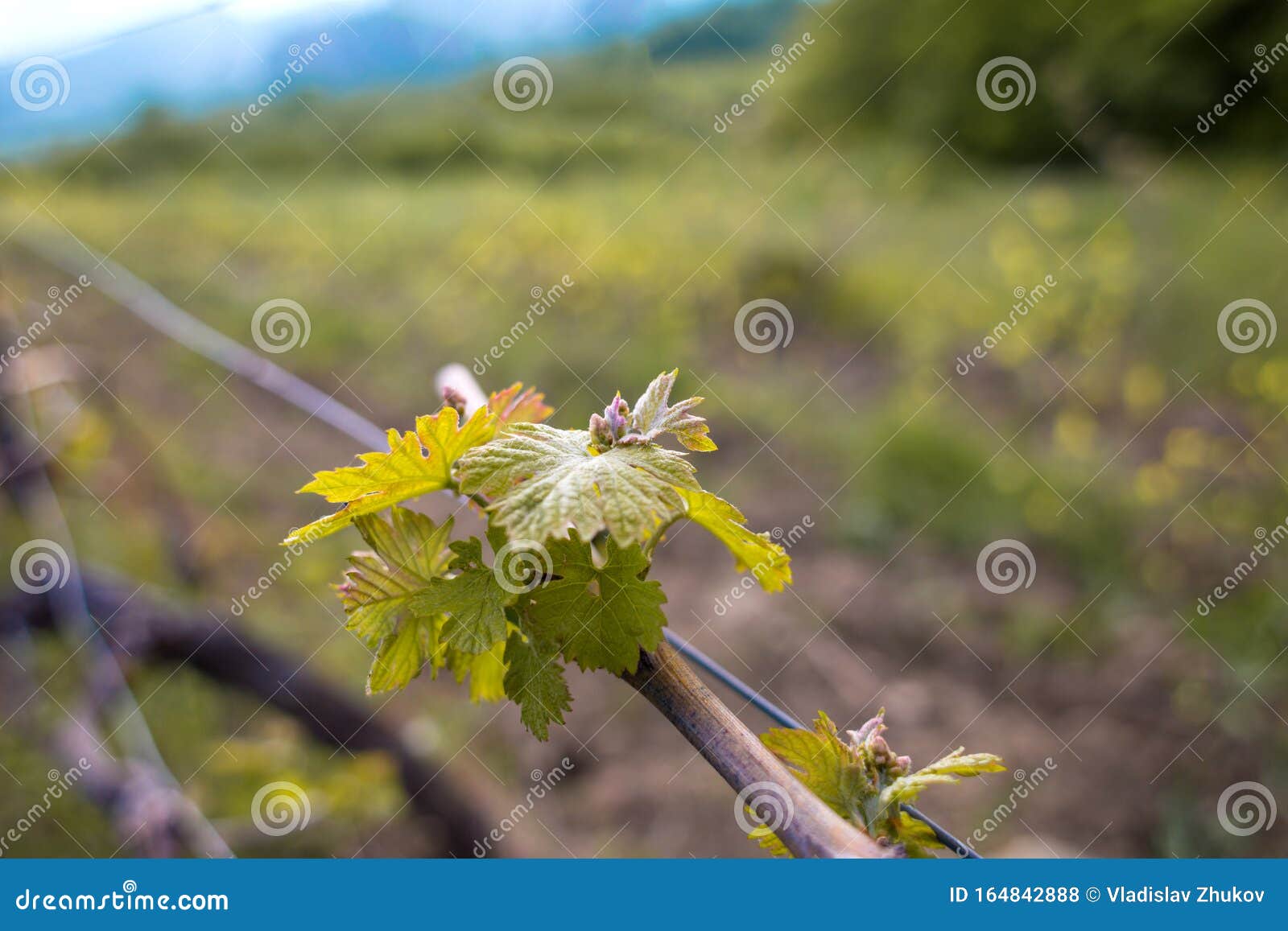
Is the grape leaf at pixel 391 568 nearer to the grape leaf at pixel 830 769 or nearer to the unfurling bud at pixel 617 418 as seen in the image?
the unfurling bud at pixel 617 418

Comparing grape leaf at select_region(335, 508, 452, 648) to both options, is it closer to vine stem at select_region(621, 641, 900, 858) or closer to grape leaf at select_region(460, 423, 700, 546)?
grape leaf at select_region(460, 423, 700, 546)

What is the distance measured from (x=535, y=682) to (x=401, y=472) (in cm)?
14

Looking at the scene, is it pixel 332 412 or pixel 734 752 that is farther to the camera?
pixel 332 412

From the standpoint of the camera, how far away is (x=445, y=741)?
2.77 meters

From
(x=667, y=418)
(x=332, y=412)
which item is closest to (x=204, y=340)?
(x=332, y=412)

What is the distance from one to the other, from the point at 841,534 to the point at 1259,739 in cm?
145

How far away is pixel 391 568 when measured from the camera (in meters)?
0.53

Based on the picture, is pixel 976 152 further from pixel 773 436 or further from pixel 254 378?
pixel 254 378

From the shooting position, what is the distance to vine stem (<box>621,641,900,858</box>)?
380 millimetres

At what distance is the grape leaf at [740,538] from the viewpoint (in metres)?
0.49

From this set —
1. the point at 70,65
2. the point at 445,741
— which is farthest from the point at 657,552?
the point at 70,65

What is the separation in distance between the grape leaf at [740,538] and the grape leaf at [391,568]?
138mm

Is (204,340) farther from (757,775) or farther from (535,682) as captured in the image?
(757,775)

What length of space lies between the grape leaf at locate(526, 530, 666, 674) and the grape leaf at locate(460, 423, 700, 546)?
2 cm
